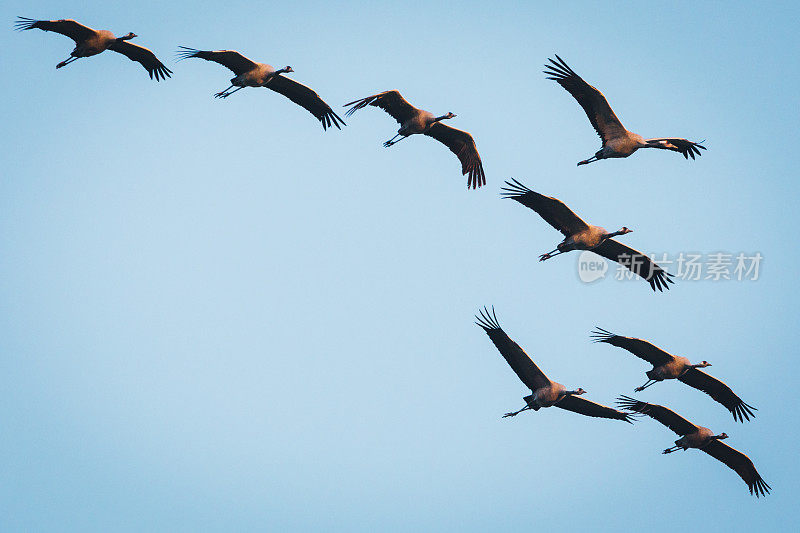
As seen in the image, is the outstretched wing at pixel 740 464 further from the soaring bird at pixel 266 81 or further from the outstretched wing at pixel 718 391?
the soaring bird at pixel 266 81

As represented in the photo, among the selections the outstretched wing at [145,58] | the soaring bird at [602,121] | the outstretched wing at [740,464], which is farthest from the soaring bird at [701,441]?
the outstretched wing at [145,58]

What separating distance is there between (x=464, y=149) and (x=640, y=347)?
6.76 metres

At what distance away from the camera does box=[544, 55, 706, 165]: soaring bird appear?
27.6 metres

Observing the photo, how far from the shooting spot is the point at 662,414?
1208 inches

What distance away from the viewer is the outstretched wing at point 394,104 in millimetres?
29078

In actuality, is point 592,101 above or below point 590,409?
above

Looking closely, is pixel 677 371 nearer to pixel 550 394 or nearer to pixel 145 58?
pixel 550 394

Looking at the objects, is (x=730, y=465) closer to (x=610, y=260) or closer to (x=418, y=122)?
(x=610, y=260)

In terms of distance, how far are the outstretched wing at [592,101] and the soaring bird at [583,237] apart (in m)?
2.10

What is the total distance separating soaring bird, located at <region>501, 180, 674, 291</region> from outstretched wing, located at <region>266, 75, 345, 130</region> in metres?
6.07

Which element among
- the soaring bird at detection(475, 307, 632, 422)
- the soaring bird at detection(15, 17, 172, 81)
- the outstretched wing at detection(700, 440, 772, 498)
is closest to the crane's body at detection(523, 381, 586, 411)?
the soaring bird at detection(475, 307, 632, 422)

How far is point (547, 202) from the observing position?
2825 centimetres

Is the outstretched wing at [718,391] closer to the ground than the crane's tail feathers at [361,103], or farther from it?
closer to the ground

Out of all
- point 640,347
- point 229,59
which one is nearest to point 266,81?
point 229,59
